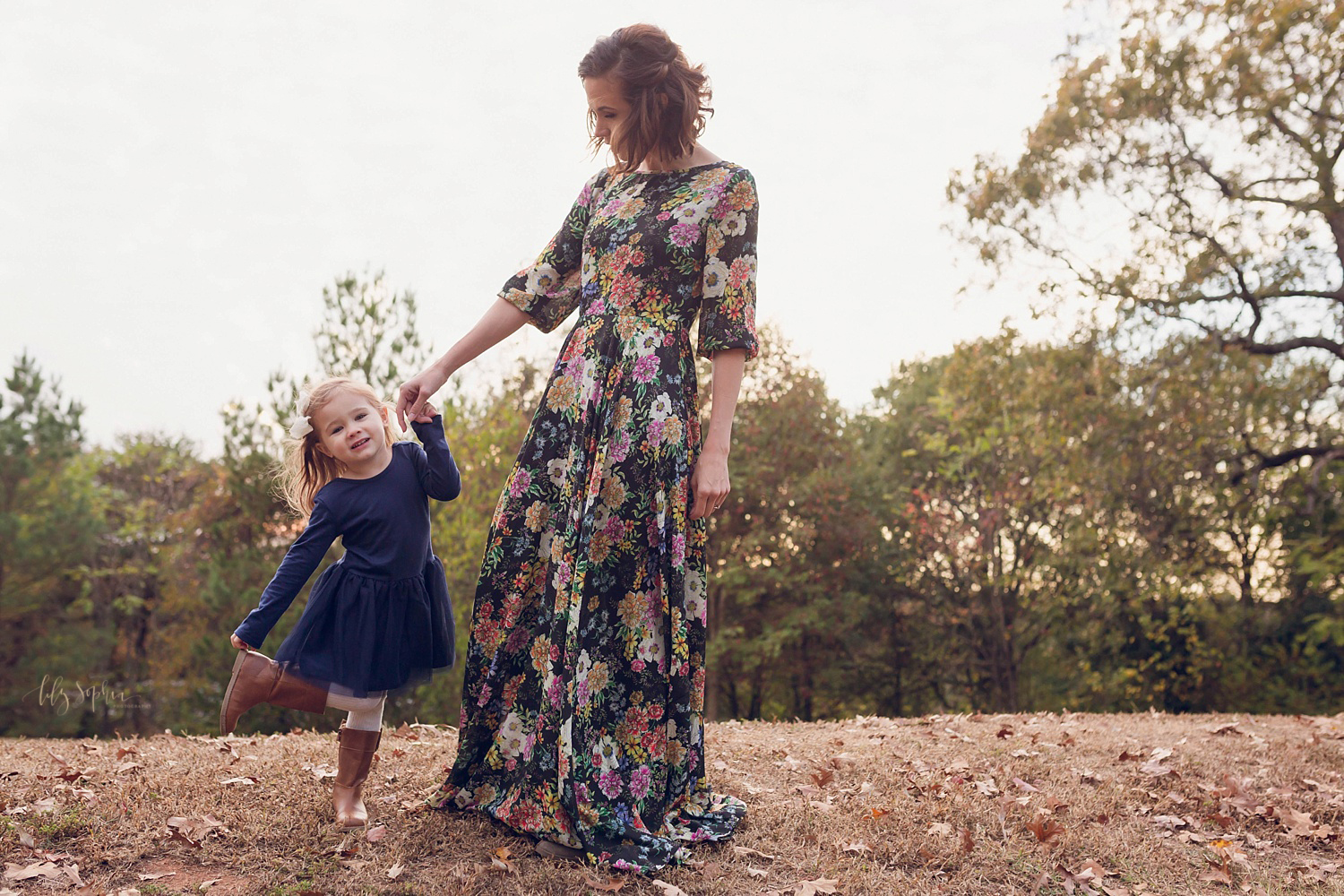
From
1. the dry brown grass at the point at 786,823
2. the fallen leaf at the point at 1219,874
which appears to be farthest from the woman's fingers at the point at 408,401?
the fallen leaf at the point at 1219,874

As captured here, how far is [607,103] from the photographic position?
2.76 m

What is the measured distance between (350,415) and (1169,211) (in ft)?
37.0

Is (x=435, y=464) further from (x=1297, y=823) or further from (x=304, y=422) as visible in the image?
(x=1297, y=823)

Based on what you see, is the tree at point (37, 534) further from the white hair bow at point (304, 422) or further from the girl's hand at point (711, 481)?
the girl's hand at point (711, 481)

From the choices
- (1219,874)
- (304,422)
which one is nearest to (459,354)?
(304,422)

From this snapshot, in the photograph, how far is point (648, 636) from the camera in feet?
9.00

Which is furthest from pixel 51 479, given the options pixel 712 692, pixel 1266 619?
pixel 1266 619

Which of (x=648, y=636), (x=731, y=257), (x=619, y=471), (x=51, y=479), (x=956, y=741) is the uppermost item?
(x=51, y=479)

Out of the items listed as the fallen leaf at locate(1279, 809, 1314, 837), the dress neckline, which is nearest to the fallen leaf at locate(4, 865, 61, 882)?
the dress neckline

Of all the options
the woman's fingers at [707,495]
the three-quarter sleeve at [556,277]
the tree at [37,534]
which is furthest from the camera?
the tree at [37,534]

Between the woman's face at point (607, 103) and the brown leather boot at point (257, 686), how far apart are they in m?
1.74

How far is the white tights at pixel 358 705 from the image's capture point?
8.98ft

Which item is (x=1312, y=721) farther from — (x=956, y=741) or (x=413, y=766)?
(x=413, y=766)

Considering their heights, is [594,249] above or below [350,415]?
above
